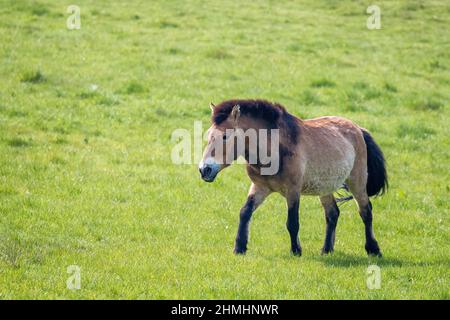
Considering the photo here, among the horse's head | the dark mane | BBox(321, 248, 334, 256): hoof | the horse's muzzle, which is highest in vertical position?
the dark mane

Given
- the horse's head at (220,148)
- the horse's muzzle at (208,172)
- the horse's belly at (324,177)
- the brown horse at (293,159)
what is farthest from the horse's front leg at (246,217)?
the horse's muzzle at (208,172)

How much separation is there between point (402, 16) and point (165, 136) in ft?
54.0

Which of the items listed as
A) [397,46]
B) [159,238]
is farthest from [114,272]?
[397,46]

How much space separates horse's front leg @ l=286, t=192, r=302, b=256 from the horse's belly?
44cm

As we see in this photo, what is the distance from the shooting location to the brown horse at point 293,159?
414 inches

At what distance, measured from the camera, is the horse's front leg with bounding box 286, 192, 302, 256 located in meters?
11.0

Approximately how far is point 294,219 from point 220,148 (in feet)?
5.43

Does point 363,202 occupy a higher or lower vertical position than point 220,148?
lower

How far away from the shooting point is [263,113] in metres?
10.9

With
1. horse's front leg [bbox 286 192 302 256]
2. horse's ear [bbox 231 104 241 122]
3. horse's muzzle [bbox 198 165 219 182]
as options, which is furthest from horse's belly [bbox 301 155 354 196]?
horse's muzzle [bbox 198 165 219 182]

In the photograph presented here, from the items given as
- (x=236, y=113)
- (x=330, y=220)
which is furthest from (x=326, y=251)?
(x=236, y=113)

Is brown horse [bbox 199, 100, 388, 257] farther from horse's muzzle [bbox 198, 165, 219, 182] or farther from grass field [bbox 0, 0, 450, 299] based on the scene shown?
grass field [bbox 0, 0, 450, 299]

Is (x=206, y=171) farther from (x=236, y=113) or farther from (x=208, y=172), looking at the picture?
(x=236, y=113)

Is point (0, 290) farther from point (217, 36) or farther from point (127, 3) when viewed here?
point (127, 3)
